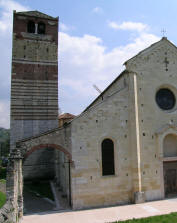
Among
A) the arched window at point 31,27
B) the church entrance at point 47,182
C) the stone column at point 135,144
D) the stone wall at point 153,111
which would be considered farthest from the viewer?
the arched window at point 31,27

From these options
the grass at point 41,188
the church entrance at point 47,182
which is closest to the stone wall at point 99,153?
the church entrance at point 47,182

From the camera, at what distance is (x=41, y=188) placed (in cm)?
1875

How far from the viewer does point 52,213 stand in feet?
37.4

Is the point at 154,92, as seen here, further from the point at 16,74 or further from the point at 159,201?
the point at 16,74

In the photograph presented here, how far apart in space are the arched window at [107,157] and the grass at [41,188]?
5.13m

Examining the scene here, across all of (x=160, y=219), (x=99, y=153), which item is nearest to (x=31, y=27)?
(x=99, y=153)

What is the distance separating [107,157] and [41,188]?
8944mm

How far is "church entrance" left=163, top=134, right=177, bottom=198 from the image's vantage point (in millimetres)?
14359

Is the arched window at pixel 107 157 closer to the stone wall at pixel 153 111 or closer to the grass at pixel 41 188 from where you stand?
the stone wall at pixel 153 111

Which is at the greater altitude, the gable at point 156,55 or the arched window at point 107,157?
the gable at point 156,55

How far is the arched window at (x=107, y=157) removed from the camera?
515 inches

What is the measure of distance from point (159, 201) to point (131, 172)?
2590 millimetres

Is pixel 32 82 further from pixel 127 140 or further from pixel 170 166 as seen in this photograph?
pixel 170 166

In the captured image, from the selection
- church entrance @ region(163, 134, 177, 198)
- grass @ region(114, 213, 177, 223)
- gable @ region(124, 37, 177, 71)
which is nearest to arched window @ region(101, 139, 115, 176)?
grass @ region(114, 213, 177, 223)
